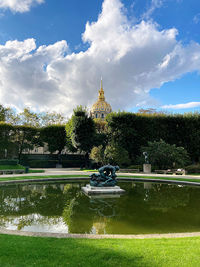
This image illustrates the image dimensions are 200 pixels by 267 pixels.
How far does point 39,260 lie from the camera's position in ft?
13.7

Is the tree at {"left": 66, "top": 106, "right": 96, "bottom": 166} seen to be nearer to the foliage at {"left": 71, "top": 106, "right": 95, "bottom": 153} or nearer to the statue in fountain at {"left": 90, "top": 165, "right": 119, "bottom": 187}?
the foliage at {"left": 71, "top": 106, "right": 95, "bottom": 153}

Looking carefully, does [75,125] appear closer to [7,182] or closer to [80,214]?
[7,182]

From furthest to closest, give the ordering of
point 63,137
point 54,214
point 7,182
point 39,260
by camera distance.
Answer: point 63,137 → point 7,182 → point 54,214 → point 39,260

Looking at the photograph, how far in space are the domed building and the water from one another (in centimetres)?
9972

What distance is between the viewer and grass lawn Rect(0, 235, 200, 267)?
161 inches

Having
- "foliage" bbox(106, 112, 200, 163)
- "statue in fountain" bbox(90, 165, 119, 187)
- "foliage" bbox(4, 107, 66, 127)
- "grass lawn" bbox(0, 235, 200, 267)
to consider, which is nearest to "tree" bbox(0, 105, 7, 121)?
"foliage" bbox(4, 107, 66, 127)

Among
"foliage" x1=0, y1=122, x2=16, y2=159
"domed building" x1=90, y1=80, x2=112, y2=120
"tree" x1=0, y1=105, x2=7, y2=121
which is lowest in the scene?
"foliage" x1=0, y1=122, x2=16, y2=159

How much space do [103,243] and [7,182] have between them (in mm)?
13760

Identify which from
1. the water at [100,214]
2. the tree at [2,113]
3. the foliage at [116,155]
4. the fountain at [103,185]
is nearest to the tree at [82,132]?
the foliage at [116,155]

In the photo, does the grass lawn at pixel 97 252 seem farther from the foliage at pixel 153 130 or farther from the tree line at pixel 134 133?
the foliage at pixel 153 130

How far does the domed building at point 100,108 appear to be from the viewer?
111562mm

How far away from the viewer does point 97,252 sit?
4520 mm

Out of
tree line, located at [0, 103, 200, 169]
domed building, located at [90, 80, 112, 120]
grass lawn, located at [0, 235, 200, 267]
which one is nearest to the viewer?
grass lawn, located at [0, 235, 200, 267]

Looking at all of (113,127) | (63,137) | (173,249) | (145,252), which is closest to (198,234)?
(173,249)
